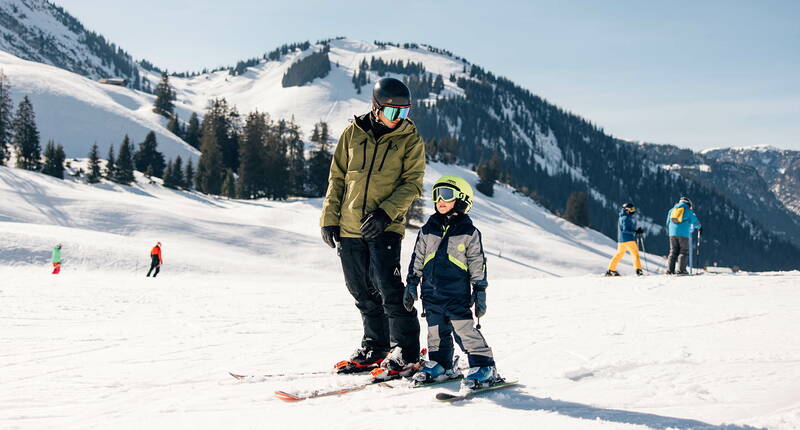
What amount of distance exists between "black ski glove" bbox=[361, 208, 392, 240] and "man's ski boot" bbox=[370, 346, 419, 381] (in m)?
1.09

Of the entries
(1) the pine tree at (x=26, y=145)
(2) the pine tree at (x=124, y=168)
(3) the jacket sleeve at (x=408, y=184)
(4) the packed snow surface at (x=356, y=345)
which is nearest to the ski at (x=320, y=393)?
(4) the packed snow surface at (x=356, y=345)

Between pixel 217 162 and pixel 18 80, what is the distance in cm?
5759

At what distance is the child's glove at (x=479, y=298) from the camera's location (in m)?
3.92

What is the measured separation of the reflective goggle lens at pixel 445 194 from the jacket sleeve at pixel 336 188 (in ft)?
3.28

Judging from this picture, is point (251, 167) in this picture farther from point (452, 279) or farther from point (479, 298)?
point (479, 298)

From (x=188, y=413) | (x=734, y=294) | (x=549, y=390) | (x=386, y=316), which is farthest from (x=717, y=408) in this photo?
(x=734, y=294)

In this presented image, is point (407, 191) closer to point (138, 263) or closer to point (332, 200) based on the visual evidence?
point (332, 200)

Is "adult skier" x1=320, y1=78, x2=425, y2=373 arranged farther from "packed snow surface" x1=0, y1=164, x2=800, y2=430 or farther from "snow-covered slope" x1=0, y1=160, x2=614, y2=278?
"snow-covered slope" x1=0, y1=160, x2=614, y2=278

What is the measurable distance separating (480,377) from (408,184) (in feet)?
5.65

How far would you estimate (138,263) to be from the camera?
23.0 m

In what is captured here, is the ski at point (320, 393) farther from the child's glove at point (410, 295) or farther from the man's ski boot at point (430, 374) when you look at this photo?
the child's glove at point (410, 295)

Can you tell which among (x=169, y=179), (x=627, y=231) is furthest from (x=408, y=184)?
(x=169, y=179)

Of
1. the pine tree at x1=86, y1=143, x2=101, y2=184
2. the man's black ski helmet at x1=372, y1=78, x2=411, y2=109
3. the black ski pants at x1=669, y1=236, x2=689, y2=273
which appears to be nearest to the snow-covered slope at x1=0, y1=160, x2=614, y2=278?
the pine tree at x1=86, y1=143, x2=101, y2=184

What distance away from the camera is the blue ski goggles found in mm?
4350
